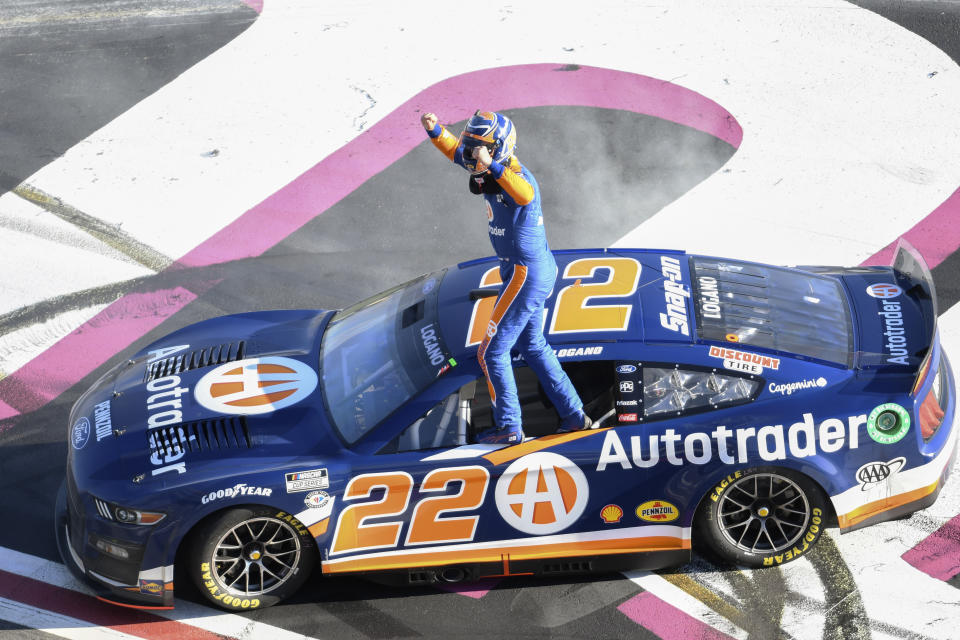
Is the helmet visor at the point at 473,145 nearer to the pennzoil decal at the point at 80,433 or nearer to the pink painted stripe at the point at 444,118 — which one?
the pennzoil decal at the point at 80,433

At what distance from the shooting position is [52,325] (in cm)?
857

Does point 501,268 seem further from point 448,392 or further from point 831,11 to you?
point 831,11

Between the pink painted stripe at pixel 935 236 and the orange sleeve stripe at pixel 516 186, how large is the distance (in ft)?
13.8

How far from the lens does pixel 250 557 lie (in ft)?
19.0

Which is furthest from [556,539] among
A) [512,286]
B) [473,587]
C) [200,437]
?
[200,437]

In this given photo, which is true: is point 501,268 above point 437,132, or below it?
below

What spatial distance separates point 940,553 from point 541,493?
7.81 feet

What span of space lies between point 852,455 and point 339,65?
25.0ft

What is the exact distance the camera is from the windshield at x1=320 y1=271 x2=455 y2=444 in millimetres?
5770

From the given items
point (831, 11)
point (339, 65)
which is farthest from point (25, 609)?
point (831, 11)

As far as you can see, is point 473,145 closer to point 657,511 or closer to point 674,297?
point 674,297

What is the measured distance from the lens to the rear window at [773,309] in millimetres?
5836

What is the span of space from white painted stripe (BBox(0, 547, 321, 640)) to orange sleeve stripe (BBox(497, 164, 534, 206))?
8.44ft

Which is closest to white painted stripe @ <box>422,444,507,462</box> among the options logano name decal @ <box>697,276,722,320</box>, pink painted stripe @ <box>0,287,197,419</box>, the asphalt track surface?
the asphalt track surface
